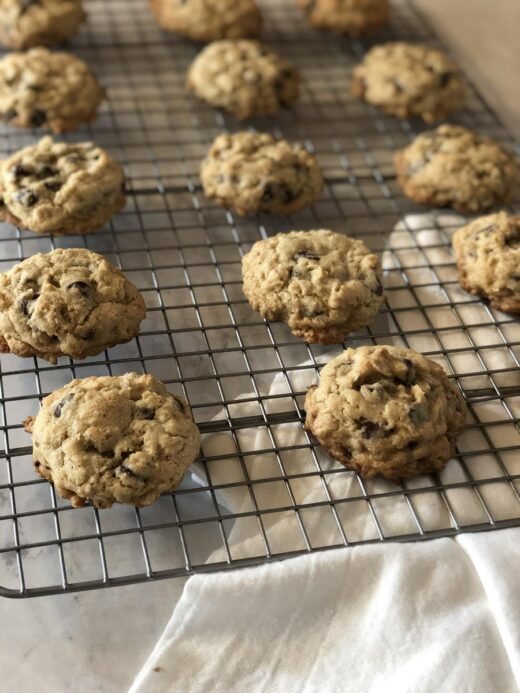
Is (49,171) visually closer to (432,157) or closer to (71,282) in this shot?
(71,282)

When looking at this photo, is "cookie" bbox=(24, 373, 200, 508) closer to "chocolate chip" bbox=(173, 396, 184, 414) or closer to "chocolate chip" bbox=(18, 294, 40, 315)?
"chocolate chip" bbox=(173, 396, 184, 414)

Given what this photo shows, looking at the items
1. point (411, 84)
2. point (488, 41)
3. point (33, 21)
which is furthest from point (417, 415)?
point (488, 41)

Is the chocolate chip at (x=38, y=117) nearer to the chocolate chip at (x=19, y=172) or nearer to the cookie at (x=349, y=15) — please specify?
the chocolate chip at (x=19, y=172)

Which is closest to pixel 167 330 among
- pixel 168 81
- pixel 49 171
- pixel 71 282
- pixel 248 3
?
pixel 71 282

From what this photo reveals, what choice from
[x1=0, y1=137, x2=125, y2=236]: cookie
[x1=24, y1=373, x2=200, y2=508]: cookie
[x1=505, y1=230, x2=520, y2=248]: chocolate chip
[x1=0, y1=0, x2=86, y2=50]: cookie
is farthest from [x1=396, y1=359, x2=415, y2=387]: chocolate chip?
[x1=0, y1=0, x2=86, y2=50]: cookie

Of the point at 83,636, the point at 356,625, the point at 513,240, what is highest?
the point at 513,240

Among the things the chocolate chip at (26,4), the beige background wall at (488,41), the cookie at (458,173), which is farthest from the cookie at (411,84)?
the chocolate chip at (26,4)

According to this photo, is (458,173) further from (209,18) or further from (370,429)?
(209,18)
